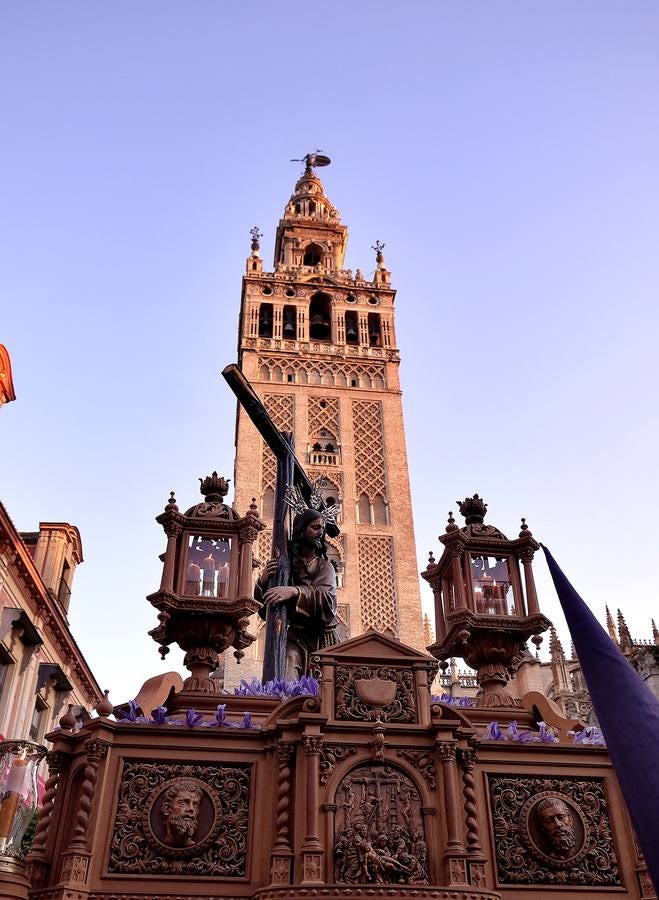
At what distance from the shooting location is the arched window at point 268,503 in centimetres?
3912

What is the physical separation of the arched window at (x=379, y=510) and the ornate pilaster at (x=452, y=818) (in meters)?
34.4

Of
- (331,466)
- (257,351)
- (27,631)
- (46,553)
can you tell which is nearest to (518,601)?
(27,631)

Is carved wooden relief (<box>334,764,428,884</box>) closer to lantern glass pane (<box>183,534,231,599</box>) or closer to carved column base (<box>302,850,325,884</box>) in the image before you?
carved column base (<box>302,850,325,884</box>)

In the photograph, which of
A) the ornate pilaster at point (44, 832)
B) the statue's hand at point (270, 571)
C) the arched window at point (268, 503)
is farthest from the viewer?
the arched window at point (268, 503)

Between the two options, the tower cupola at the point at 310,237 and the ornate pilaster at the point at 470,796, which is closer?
the ornate pilaster at the point at 470,796

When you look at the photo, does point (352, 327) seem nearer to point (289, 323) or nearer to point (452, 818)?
point (289, 323)

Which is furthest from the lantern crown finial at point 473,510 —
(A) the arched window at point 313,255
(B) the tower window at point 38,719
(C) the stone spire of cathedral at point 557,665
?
(A) the arched window at point 313,255

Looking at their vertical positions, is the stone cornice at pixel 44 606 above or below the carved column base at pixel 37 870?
above

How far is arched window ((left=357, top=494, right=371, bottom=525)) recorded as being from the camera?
Result: 4022cm

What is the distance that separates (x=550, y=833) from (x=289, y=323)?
4374 cm

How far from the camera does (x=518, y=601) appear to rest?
9539 millimetres

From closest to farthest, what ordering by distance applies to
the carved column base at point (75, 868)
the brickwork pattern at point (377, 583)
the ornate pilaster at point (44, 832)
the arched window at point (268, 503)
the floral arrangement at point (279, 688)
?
the carved column base at point (75, 868) < the ornate pilaster at point (44, 832) < the floral arrangement at point (279, 688) < the brickwork pattern at point (377, 583) < the arched window at point (268, 503)

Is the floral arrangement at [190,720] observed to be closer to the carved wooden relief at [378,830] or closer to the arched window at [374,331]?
the carved wooden relief at [378,830]

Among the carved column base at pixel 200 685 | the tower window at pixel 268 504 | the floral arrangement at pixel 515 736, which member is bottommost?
the floral arrangement at pixel 515 736
